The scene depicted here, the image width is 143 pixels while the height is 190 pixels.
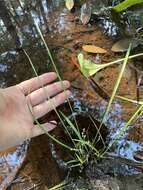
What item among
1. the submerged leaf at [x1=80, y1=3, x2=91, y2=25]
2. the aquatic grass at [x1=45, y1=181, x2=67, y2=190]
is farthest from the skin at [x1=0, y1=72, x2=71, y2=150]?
the submerged leaf at [x1=80, y1=3, x2=91, y2=25]

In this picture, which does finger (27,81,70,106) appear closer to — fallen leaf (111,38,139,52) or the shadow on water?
the shadow on water

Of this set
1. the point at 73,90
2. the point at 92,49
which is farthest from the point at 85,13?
the point at 73,90

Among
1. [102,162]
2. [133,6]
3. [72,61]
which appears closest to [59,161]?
[102,162]

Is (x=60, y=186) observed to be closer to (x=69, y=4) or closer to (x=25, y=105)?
(x=25, y=105)

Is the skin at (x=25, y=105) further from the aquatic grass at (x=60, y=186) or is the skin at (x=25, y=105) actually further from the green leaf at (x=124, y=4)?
the green leaf at (x=124, y=4)

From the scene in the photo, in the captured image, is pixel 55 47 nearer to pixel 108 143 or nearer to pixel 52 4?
pixel 52 4

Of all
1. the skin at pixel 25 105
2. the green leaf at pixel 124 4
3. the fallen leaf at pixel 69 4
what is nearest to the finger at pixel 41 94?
the skin at pixel 25 105
